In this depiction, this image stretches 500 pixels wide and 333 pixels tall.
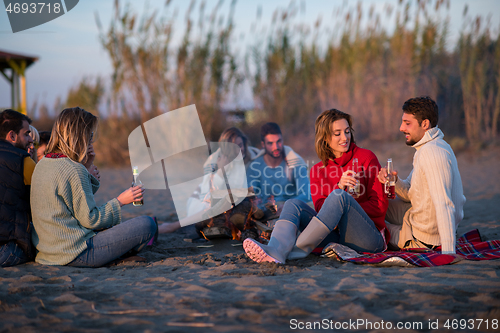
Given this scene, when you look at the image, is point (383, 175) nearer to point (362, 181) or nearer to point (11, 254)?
point (362, 181)

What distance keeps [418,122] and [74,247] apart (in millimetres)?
2589

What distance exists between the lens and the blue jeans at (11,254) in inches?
109

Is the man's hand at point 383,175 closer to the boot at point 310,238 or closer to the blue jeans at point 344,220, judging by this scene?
the blue jeans at point 344,220

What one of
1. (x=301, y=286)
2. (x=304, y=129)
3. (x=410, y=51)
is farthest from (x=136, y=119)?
(x=301, y=286)

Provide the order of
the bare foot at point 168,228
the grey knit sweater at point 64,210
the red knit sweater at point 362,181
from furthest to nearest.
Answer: the bare foot at point 168,228 → the red knit sweater at point 362,181 → the grey knit sweater at point 64,210

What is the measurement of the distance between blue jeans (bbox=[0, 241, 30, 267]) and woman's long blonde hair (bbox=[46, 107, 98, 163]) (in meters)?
0.71

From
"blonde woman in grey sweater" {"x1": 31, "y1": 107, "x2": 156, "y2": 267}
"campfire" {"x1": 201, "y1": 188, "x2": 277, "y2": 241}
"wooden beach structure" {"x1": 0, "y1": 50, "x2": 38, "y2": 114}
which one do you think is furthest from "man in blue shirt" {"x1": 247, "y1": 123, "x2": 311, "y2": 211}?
"wooden beach structure" {"x1": 0, "y1": 50, "x2": 38, "y2": 114}

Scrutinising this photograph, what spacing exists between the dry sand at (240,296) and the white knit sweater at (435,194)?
0.92 ft

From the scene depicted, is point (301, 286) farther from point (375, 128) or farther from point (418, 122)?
point (375, 128)

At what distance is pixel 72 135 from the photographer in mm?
2723

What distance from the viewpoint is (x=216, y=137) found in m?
9.22

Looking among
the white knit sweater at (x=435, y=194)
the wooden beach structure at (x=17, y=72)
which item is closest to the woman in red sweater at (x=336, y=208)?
the white knit sweater at (x=435, y=194)

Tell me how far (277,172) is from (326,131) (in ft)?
3.88

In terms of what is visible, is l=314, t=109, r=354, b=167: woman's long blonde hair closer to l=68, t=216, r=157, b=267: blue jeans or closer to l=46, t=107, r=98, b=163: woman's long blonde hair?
l=68, t=216, r=157, b=267: blue jeans
